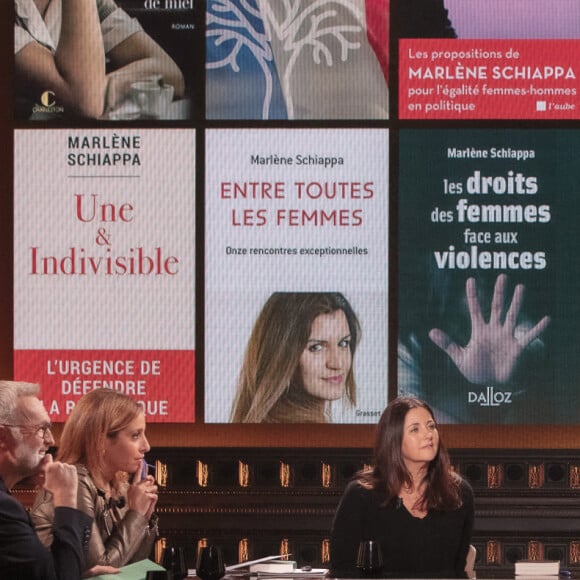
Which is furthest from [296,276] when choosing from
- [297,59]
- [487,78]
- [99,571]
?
[99,571]

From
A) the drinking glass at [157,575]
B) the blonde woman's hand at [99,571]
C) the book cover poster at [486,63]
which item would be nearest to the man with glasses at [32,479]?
the drinking glass at [157,575]

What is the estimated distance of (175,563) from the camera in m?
3.13

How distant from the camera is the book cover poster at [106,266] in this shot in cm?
478

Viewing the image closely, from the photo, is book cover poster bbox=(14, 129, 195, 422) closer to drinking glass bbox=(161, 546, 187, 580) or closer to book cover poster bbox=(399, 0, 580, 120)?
book cover poster bbox=(399, 0, 580, 120)

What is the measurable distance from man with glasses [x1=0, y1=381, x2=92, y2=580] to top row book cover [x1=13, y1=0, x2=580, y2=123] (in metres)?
2.37

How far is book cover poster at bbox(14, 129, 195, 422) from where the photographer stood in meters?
4.78

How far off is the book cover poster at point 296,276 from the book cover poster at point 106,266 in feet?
0.43

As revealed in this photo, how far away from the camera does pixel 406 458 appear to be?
146 inches

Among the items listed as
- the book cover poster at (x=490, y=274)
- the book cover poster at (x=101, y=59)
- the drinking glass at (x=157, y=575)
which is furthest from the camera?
the book cover poster at (x=101, y=59)

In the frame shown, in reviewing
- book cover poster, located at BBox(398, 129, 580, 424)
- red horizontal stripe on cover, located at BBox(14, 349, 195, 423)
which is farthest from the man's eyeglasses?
book cover poster, located at BBox(398, 129, 580, 424)

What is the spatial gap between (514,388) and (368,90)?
136cm

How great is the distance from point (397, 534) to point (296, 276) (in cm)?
144

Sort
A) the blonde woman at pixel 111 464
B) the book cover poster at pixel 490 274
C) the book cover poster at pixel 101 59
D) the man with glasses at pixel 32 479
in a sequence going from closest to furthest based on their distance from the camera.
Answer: the man with glasses at pixel 32 479 < the blonde woman at pixel 111 464 < the book cover poster at pixel 490 274 < the book cover poster at pixel 101 59

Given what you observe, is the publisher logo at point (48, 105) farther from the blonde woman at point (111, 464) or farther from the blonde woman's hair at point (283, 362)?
the blonde woman at point (111, 464)
